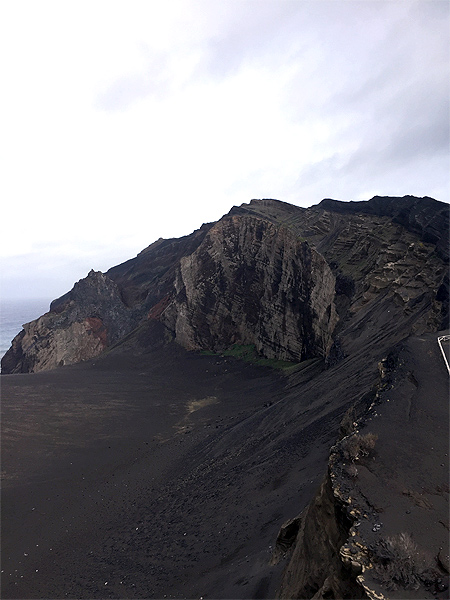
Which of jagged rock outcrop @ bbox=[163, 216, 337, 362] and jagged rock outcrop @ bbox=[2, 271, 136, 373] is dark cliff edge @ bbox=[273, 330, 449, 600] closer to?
jagged rock outcrop @ bbox=[163, 216, 337, 362]

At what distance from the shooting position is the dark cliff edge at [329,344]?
20.7 ft

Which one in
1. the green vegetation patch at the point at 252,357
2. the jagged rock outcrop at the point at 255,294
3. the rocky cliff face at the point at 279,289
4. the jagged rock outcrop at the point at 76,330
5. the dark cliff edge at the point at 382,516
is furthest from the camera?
the jagged rock outcrop at the point at 76,330

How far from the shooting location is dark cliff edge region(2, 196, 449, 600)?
20.7 feet

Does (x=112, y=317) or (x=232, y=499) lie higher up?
(x=112, y=317)

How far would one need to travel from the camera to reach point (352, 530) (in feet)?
19.5

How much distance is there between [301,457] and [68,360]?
46967 millimetres

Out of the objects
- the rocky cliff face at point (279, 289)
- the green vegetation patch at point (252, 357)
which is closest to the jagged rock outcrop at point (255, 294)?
the rocky cliff face at point (279, 289)

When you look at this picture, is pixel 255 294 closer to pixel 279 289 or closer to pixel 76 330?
pixel 279 289

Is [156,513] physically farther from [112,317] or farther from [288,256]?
[112,317]

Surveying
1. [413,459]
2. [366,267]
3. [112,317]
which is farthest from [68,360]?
[413,459]

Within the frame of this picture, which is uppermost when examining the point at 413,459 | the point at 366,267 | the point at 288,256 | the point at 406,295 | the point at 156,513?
the point at 288,256

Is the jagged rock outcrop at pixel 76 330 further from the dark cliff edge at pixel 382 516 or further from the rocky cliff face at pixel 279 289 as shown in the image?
the dark cliff edge at pixel 382 516

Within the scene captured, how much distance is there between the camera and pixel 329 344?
3259 cm

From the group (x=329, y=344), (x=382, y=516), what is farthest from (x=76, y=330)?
(x=382, y=516)
